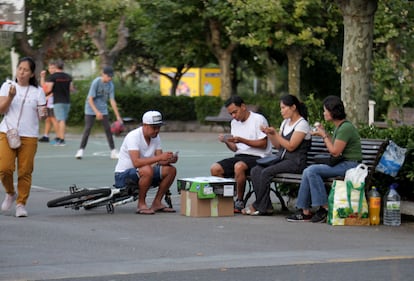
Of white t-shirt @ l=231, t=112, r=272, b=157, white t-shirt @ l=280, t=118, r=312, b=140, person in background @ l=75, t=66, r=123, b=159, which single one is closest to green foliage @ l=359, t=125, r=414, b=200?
white t-shirt @ l=280, t=118, r=312, b=140

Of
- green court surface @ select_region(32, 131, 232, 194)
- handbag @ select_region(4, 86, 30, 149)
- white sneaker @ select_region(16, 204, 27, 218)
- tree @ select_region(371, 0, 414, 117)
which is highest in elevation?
tree @ select_region(371, 0, 414, 117)

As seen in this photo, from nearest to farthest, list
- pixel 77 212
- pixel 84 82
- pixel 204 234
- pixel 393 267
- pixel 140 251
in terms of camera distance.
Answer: pixel 393 267 → pixel 140 251 → pixel 204 234 → pixel 77 212 → pixel 84 82

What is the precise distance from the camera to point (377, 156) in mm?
12156

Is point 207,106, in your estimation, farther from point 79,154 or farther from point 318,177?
point 318,177

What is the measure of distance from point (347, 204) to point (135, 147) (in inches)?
100

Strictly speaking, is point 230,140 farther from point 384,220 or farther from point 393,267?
point 393,267

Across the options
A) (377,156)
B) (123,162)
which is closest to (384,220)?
(377,156)

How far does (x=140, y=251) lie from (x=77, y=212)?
3.08m

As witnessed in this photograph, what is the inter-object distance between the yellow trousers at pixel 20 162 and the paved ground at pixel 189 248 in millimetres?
352

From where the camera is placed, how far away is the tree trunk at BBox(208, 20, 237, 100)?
34781mm

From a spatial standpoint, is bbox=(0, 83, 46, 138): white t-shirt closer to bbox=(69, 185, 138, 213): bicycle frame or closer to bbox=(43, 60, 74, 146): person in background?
bbox=(69, 185, 138, 213): bicycle frame

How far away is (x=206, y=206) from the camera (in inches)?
500

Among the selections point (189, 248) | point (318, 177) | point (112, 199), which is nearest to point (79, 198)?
point (112, 199)

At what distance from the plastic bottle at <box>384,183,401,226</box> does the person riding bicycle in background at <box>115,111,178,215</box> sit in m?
2.46
